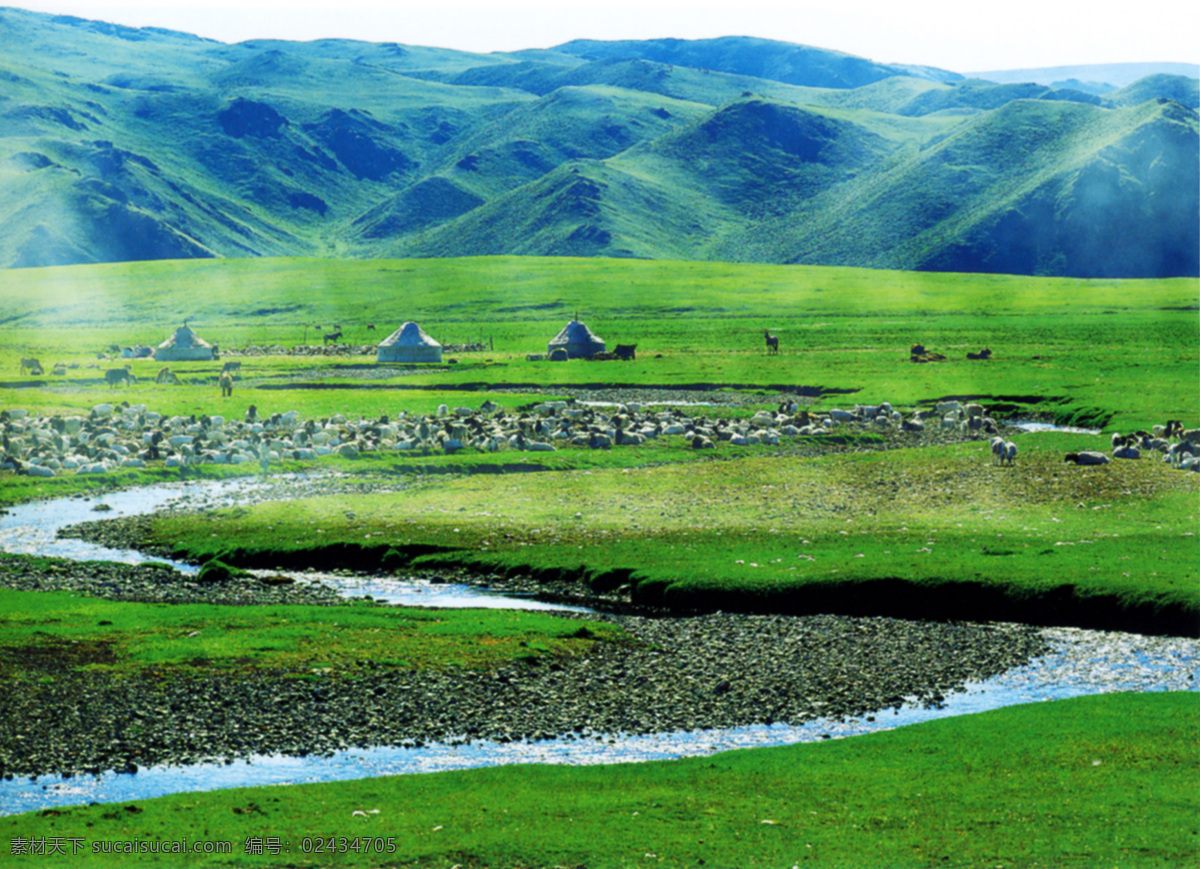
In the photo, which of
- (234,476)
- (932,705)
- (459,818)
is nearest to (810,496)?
(932,705)

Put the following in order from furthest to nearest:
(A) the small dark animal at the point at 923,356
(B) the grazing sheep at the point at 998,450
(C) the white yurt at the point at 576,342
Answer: (C) the white yurt at the point at 576,342
(A) the small dark animal at the point at 923,356
(B) the grazing sheep at the point at 998,450

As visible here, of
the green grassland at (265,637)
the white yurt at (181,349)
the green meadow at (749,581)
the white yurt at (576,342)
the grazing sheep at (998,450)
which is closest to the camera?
the green meadow at (749,581)

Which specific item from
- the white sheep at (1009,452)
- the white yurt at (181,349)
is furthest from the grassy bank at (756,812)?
the white yurt at (181,349)

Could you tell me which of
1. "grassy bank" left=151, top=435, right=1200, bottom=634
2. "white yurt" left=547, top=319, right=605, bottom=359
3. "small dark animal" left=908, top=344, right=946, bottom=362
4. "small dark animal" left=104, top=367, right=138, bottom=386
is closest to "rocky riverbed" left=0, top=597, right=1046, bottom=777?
"grassy bank" left=151, top=435, right=1200, bottom=634

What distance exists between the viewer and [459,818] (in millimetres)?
15438

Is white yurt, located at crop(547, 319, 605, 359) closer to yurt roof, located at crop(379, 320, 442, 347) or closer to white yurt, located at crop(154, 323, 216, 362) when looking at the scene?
yurt roof, located at crop(379, 320, 442, 347)

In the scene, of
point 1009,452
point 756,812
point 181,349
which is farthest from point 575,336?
point 756,812

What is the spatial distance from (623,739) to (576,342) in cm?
8680

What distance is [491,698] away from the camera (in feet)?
70.1

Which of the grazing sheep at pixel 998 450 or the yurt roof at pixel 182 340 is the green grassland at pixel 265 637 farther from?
the yurt roof at pixel 182 340

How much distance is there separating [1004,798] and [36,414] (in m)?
59.6

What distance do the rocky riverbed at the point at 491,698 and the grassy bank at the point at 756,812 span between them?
7.86 feet

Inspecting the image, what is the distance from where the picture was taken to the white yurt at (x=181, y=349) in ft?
356

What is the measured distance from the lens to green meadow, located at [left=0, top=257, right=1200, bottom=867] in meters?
14.9
